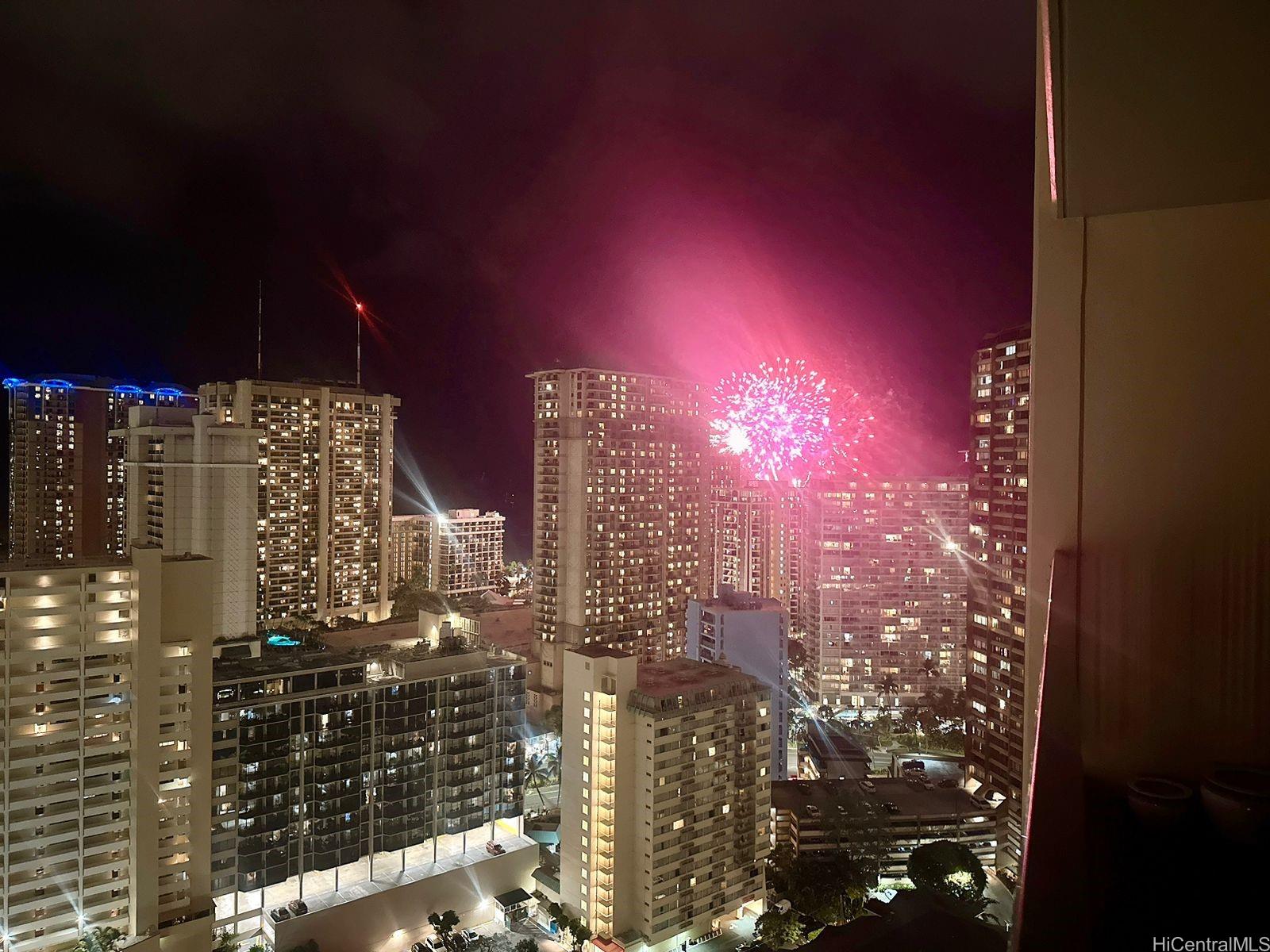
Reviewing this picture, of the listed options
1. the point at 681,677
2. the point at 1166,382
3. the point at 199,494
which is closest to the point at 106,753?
the point at 681,677

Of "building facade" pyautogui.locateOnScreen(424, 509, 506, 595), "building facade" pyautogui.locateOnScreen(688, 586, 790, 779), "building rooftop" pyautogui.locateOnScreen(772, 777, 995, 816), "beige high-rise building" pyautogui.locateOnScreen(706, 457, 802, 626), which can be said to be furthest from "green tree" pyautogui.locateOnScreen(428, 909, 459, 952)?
"building facade" pyautogui.locateOnScreen(424, 509, 506, 595)

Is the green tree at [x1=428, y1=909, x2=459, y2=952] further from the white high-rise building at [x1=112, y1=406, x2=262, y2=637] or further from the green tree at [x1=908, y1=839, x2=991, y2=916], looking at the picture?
the white high-rise building at [x1=112, y1=406, x2=262, y2=637]

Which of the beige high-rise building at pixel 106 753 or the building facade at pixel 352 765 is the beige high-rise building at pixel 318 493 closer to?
the building facade at pixel 352 765

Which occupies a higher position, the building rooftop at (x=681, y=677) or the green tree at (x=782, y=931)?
the building rooftop at (x=681, y=677)

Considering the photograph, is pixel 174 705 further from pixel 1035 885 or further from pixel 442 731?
pixel 1035 885

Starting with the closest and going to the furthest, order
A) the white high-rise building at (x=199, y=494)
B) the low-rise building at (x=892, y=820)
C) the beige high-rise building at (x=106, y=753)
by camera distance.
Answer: the beige high-rise building at (x=106, y=753) → the low-rise building at (x=892, y=820) → the white high-rise building at (x=199, y=494)

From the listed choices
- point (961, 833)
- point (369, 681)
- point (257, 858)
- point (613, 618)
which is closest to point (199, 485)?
point (369, 681)

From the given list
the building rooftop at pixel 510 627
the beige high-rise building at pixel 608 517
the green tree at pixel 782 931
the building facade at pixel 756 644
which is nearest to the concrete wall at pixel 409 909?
the green tree at pixel 782 931
